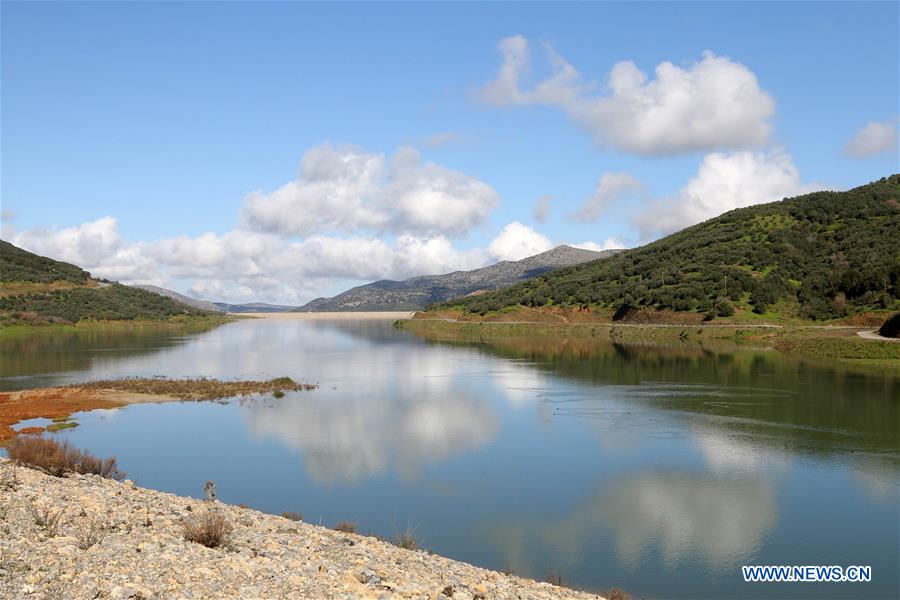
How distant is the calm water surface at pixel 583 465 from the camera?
1866 cm

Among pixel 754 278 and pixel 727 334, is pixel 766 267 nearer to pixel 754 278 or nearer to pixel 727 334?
pixel 754 278

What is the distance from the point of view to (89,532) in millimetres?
13398

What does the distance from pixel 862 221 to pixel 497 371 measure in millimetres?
106867

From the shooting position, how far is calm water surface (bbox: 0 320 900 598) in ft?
61.2

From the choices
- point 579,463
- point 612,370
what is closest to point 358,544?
point 579,463

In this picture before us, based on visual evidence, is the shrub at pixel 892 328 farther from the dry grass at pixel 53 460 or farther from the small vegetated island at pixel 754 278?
the dry grass at pixel 53 460

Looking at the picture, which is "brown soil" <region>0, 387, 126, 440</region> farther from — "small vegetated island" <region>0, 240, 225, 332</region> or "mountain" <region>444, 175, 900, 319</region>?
"small vegetated island" <region>0, 240, 225, 332</region>

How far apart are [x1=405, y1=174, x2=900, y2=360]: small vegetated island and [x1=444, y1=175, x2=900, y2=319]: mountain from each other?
0.25m

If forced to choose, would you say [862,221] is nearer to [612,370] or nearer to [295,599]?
[612,370]

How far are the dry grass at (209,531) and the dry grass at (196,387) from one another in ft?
122

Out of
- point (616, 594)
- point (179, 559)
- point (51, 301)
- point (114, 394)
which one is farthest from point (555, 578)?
point (51, 301)

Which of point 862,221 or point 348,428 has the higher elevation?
point 862,221

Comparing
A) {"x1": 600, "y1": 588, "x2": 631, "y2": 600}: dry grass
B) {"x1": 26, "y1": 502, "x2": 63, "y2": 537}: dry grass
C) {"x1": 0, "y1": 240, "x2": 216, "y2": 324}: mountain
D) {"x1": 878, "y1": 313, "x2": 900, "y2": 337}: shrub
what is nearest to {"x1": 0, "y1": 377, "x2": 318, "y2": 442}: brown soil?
{"x1": 26, "y1": 502, "x2": 63, "y2": 537}: dry grass

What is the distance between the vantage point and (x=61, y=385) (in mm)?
54656
